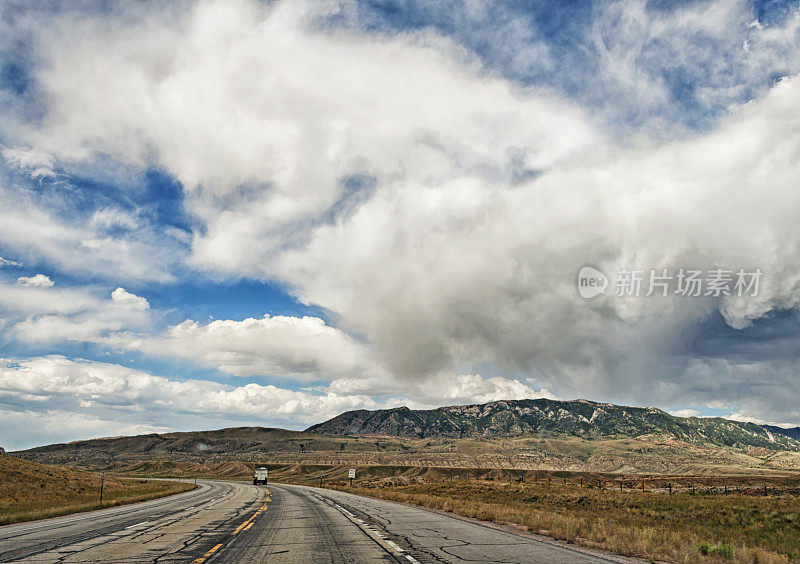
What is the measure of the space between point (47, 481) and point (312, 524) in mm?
48609

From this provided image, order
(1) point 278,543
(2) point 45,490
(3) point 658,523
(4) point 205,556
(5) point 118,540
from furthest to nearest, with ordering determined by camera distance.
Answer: (2) point 45,490, (3) point 658,523, (5) point 118,540, (1) point 278,543, (4) point 205,556

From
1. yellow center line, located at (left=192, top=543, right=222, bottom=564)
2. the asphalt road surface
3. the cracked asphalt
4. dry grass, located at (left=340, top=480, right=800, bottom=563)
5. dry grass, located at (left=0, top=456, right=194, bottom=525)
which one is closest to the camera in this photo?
yellow center line, located at (left=192, top=543, right=222, bottom=564)

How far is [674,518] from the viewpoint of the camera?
27078 mm

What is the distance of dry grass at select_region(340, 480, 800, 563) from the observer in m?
12.8

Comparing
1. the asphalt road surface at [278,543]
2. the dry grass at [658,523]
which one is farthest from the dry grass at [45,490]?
the dry grass at [658,523]

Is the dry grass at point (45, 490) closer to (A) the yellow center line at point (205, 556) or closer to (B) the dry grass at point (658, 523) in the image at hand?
(B) the dry grass at point (658, 523)

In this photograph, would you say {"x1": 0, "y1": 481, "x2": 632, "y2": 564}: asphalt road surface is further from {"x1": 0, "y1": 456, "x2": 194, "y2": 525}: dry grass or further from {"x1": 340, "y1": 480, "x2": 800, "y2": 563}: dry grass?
{"x1": 0, "y1": 456, "x2": 194, "y2": 525}: dry grass

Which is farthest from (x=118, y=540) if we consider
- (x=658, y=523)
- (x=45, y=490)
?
(x=45, y=490)

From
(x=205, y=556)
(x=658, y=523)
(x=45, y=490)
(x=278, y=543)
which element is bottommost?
(x=45, y=490)

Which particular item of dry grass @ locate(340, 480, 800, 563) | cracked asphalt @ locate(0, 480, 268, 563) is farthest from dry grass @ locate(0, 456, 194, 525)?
dry grass @ locate(340, 480, 800, 563)

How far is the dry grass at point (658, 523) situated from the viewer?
12.8m

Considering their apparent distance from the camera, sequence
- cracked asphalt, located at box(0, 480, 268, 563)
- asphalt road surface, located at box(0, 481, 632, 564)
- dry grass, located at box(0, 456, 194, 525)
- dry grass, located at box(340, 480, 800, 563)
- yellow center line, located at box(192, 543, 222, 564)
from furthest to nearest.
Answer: dry grass, located at box(0, 456, 194, 525), dry grass, located at box(340, 480, 800, 563), cracked asphalt, located at box(0, 480, 268, 563), asphalt road surface, located at box(0, 481, 632, 564), yellow center line, located at box(192, 543, 222, 564)

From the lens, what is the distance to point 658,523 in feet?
83.8

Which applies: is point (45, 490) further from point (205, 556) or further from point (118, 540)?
point (205, 556)
